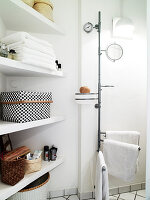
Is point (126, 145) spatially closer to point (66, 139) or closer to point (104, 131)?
point (104, 131)

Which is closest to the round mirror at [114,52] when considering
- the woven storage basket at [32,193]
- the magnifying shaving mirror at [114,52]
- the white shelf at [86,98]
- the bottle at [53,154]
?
the magnifying shaving mirror at [114,52]

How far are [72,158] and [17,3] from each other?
4.62ft

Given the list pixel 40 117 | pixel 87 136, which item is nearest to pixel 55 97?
pixel 40 117

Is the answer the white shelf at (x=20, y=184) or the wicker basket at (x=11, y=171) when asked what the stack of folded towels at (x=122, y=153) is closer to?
the white shelf at (x=20, y=184)

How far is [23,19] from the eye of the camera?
115 cm

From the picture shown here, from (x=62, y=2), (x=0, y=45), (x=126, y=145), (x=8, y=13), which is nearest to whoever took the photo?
(x=0, y=45)

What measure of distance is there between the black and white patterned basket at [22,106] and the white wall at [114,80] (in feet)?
1.54

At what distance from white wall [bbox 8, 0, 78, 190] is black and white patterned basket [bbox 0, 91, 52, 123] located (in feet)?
1.03

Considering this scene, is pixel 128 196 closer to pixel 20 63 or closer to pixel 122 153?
pixel 122 153

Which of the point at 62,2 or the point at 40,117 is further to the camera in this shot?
the point at 62,2

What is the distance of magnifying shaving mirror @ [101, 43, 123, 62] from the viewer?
146 centimetres

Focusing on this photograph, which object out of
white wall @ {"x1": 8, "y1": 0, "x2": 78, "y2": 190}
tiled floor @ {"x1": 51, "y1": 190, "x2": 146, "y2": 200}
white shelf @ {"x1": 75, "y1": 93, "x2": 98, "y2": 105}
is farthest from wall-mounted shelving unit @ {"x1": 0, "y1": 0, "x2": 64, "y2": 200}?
tiled floor @ {"x1": 51, "y1": 190, "x2": 146, "y2": 200}

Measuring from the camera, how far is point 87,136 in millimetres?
1436

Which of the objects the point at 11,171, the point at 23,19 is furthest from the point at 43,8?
the point at 11,171
